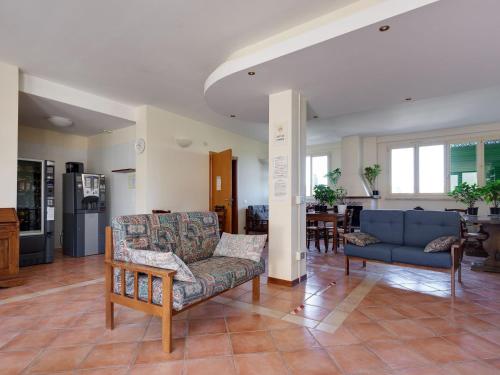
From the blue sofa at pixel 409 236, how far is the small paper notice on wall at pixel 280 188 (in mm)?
1146

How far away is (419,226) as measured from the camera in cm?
372

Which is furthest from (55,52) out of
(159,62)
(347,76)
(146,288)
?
(347,76)

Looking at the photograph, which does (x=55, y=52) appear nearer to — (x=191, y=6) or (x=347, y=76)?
(x=191, y=6)

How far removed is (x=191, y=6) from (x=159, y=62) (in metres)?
1.16

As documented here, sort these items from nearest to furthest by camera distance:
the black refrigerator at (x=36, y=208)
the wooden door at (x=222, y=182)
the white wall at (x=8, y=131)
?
the white wall at (x=8, y=131) < the black refrigerator at (x=36, y=208) < the wooden door at (x=222, y=182)

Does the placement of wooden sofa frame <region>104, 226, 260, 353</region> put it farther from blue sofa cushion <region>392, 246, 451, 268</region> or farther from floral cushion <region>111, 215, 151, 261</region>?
blue sofa cushion <region>392, 246, 451, 268</region>

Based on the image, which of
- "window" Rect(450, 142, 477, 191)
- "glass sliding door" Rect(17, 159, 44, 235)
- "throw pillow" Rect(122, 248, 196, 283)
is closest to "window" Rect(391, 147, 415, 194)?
"window" Rect(450, 142, 477, 191)

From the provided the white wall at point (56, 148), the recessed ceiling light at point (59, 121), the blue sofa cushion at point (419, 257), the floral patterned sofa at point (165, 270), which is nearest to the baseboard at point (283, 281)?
the floral patterned sofa at point (165, 270)

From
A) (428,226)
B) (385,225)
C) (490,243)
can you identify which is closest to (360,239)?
(385,225)

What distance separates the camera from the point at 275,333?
2266 mm

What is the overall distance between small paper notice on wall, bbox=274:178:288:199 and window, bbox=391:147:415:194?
5091 mm

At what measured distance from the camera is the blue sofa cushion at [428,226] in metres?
3.52

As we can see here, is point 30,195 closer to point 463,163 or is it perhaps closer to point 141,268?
point 141,268

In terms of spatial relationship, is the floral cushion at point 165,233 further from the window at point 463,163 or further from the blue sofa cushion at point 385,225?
the window at point 463,163
